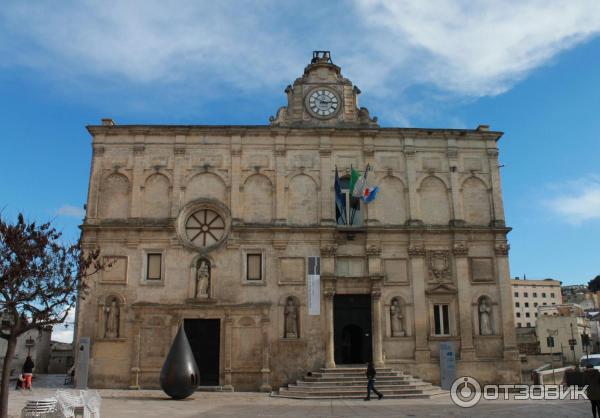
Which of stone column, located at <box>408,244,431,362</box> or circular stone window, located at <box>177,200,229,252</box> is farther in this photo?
circular stone window, located at <box>177,200,229,252</box>

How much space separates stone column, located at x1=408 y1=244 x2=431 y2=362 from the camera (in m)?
26.7

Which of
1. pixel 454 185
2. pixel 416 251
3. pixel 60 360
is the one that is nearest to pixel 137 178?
pixel 416 251

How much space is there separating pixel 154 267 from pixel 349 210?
32.5ft

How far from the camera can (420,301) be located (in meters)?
27.2

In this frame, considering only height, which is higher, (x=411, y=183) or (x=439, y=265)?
(x=411, y=183)

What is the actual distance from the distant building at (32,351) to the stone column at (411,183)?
24.1 m

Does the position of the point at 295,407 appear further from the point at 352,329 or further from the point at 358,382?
the point at 352,329

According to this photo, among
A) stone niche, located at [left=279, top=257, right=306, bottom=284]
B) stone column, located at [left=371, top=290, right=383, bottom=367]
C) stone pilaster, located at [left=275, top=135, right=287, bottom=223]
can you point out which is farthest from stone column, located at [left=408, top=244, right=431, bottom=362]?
stone pilaster, located at [left=275, top=135, right=287, bottom=223]

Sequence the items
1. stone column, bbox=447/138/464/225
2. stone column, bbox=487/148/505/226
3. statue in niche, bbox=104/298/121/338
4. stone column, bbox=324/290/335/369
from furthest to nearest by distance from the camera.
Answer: stone column, bbox=487/148/505/226 < stone column, bbox=447/138/464/225 < statue in niche, bbox=104/298/121/338 < stone column, bbox=324/290/335/369

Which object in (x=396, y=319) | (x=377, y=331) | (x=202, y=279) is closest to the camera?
(x=377, y=331)

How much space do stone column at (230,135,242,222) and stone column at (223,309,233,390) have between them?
4.78 meters

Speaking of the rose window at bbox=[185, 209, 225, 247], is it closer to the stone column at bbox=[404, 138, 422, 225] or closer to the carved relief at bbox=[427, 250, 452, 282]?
the stone column at bbox=[404, 138, 422, 225]

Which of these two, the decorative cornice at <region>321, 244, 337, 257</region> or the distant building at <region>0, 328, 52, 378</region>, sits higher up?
the decorative cornice at <region>321, 244, 337, 257</region>

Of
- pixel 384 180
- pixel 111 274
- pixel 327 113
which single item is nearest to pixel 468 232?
pixel 384 180
